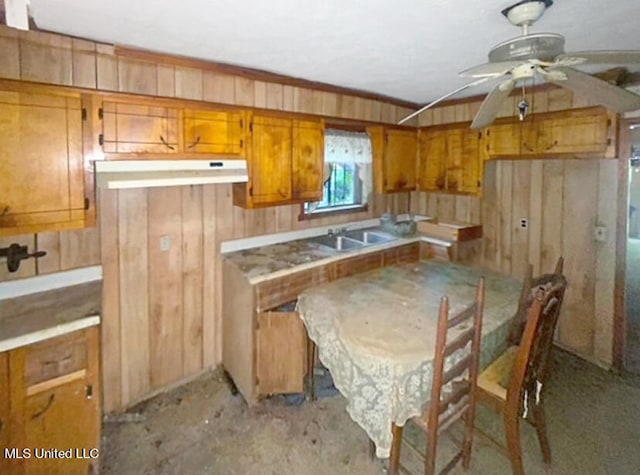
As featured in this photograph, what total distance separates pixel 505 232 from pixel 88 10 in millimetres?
3670

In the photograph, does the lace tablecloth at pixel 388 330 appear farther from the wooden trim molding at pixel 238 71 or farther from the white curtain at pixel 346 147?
the wooden trim molding at pixel 238 71

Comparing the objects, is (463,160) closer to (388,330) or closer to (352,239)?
(352,239)

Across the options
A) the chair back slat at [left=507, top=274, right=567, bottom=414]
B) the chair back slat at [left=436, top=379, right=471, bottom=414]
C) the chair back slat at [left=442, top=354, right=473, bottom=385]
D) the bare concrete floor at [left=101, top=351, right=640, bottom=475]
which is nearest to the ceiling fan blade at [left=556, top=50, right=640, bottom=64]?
the chair back slat at [left=507, top=274, right=567, bottom=414]

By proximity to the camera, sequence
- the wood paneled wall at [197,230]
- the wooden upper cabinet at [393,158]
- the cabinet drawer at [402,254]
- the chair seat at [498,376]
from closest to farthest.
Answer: the chair seat at [498,376]
the wood paneled wall at [197,230]
the cabinet drawer at [402,254]
the wooden upper cabinet at [393,158]

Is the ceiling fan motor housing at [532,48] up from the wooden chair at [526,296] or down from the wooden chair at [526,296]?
up

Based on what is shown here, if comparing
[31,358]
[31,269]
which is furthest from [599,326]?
[31,269]

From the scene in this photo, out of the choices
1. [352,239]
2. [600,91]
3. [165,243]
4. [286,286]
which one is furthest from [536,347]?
[165,243]

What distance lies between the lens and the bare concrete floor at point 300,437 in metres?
2.13

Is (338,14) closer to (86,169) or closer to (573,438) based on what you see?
(86,169)

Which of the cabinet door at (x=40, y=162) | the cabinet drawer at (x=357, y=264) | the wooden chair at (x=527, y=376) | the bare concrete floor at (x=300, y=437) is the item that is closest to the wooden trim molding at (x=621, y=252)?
the bare concrete floor at (x=300, y=437)

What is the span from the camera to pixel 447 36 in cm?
203

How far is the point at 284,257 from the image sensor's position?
9.79 ft

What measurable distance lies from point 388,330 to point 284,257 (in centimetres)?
125

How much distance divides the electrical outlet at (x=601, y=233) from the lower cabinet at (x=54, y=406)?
3.60m
